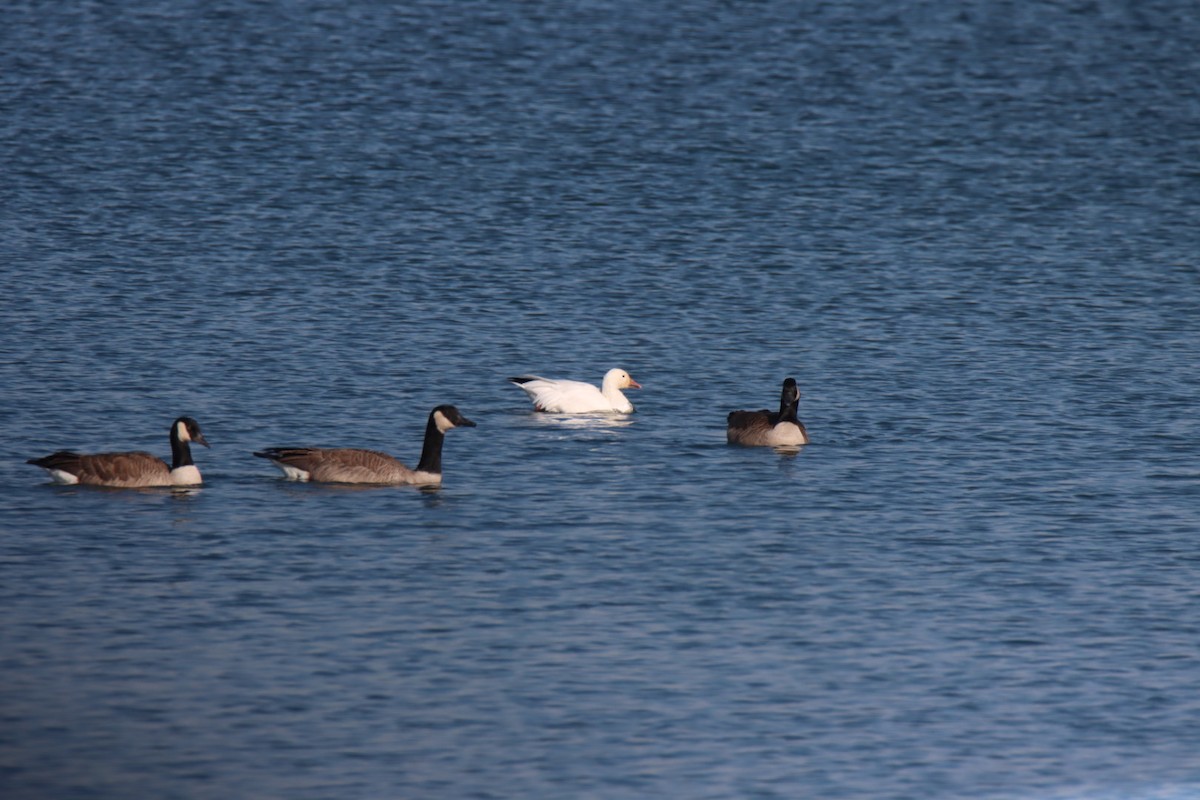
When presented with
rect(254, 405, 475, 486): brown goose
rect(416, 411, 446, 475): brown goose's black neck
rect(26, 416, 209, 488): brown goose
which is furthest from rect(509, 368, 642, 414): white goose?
rect(26, 416, 209, 488): brown goose

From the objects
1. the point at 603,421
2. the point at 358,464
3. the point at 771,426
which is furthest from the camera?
the point at 603,421

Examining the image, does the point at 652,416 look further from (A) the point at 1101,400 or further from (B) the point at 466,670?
(B) the point at 466,670

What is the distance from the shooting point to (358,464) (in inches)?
856

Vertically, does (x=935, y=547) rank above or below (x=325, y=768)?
above

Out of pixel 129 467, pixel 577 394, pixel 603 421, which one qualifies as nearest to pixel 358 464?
pixel 129 467

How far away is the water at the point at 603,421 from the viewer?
14.7 m

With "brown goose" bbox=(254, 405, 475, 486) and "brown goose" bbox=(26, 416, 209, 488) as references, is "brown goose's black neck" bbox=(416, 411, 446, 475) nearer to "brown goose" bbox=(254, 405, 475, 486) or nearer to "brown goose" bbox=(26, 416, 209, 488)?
"brown goose" bbox=(254, 405, 475, 486)

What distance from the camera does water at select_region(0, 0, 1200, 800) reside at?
1471 cm

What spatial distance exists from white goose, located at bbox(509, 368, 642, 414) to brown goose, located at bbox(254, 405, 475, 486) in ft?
12.5

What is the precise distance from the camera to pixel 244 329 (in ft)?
99.6

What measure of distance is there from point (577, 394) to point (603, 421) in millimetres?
489

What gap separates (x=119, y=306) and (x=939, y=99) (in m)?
28.1

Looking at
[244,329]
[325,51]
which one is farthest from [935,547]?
[325,51]

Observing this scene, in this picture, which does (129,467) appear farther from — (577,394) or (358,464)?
(577,394)
